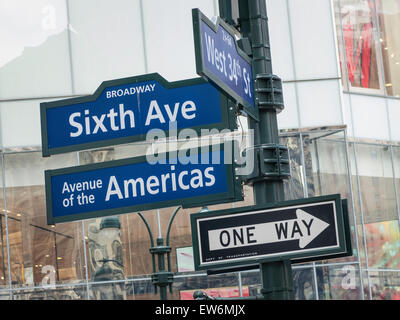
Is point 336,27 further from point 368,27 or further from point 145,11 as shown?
point 145,11

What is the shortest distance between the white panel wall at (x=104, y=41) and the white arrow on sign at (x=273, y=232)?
1509 centimetres

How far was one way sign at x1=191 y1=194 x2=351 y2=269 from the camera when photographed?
583 centimetres

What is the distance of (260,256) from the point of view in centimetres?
591

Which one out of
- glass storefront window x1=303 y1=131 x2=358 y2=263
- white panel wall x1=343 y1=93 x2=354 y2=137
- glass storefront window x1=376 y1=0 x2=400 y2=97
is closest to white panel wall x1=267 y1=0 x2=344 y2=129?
glass storefront window x1=303 y1=131 x2=358 y2=263

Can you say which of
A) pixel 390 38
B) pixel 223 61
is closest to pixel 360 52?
pixel 390 38

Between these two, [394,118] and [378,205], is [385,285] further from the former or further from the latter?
[394,118]

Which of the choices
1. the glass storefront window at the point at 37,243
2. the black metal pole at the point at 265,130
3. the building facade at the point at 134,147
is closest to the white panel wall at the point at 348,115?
the building facade at the point at 134,147

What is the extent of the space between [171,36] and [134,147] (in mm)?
2837

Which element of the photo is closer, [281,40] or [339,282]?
[339,282]

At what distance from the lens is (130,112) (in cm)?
645

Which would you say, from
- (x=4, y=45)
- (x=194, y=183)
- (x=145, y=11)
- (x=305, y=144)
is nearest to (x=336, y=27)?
(x=305, y=144)

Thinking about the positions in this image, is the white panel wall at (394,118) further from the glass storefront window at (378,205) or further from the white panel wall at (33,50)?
the white panel wall at (33,50)

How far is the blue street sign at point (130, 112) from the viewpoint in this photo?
246 inches

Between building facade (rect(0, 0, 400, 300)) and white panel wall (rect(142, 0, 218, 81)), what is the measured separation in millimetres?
24
